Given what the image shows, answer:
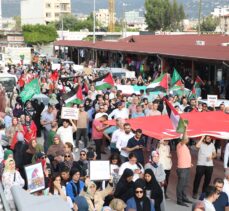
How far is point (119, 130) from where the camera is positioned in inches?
540

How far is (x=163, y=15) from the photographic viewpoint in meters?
128

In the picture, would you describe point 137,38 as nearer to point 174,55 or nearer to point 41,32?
point 174,55

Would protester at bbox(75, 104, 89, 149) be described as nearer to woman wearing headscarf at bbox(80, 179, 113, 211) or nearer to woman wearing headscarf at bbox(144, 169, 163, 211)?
woman wearing headscarf at bbox(144, 169, 163, 211)

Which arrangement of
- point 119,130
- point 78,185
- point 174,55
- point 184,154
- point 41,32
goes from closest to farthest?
1. point 78,185
2. point 184,154
3. point 119,130
4. point 174,55
5. point 41,32

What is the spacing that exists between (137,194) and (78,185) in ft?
3.56

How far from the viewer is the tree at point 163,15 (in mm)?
128000

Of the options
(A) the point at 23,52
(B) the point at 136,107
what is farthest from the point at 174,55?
(A) the point at 23,52

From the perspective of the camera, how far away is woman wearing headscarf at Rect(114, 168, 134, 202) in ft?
32.0

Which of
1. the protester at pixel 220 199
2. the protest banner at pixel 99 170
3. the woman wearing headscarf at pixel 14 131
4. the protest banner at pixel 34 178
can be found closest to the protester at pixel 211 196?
the protester at pixel 220 199

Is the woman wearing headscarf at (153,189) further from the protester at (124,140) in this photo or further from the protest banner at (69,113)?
the protest banner at (69,113)

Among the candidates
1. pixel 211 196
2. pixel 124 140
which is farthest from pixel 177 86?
pixel 211 196

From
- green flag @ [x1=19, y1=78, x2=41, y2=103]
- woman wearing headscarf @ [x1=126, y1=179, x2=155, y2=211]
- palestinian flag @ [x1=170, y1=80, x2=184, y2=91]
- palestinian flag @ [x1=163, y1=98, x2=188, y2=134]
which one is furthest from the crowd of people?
palestinian flag @ [x1=170, y1=80, x2=184, y2=91]

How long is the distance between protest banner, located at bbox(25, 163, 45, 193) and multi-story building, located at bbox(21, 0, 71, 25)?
163 meters

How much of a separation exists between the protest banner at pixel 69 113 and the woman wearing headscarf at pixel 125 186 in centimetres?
634
